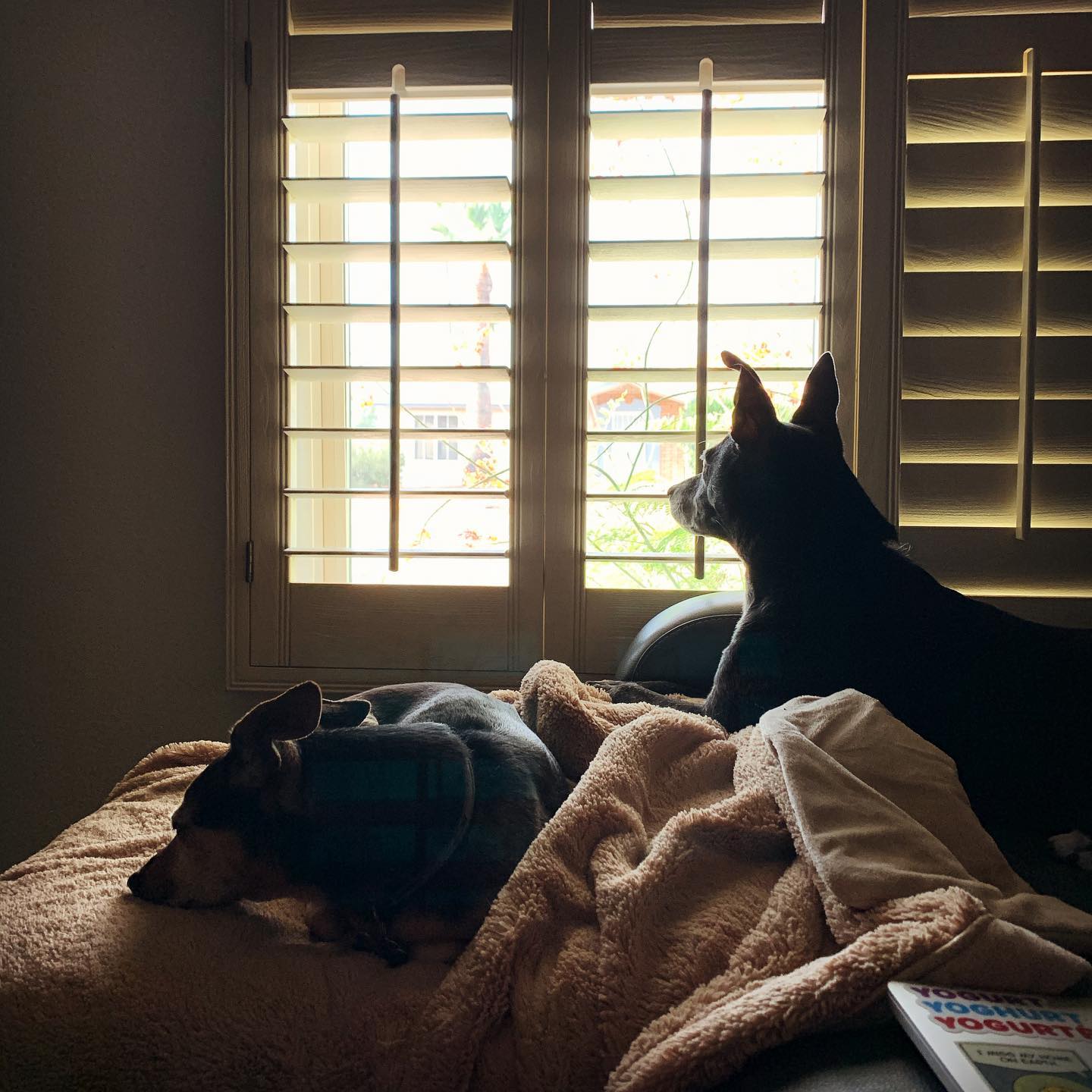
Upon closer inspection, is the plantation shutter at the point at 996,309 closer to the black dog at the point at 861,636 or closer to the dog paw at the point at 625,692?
the black dog at the point at 861,636

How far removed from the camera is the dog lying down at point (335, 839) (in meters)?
0.92

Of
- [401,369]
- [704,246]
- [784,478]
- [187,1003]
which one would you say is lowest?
[187,1003]

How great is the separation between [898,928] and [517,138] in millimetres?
1802

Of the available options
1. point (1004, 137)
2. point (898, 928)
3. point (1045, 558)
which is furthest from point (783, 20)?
point (898, 928)

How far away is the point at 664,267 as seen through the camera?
2.17m

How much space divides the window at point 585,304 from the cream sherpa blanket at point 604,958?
1082 millimetres

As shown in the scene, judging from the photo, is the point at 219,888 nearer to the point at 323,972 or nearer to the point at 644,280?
the point at 323,972

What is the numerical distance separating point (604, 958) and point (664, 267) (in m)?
1.75


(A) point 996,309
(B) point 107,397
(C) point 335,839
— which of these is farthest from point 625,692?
(B) point 107,397

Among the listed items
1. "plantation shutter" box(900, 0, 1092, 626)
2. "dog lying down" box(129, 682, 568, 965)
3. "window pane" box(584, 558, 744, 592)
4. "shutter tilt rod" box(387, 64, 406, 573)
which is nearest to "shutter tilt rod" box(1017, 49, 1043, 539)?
"plantation shutter" box(900, 0, 1092, 626)

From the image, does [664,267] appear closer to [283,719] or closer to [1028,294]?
[1028,294]

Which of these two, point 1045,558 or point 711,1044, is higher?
point 1045,558

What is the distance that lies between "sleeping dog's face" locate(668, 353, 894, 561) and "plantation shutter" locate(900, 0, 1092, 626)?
35 centimetres

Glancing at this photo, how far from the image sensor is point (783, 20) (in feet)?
6.43
